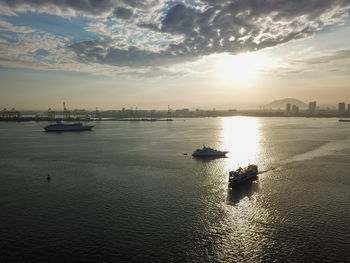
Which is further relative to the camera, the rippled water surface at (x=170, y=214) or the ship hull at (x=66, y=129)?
the ship hull at (x=66, y=129)

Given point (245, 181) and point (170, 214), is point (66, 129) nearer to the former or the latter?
point (245, 181)

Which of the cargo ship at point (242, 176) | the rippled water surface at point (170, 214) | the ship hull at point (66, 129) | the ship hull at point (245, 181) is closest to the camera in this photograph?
the rippled water surface at point (170, 214)

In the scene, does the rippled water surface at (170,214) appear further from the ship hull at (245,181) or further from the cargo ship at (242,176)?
the cargo ship at (242,176)

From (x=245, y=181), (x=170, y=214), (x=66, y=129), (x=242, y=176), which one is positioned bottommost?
(x=170, y=214)

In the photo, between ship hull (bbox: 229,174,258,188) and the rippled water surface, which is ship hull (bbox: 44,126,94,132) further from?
ship hull (bbox: 229,174,258,188)

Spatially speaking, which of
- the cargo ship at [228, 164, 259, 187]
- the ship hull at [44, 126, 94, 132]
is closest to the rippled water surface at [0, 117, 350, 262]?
the cargo ship at [228, 164, 259, 187]

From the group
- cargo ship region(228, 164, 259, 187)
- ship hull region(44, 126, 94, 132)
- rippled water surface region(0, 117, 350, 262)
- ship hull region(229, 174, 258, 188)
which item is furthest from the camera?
ship hull region(44, 126, 94, 132)

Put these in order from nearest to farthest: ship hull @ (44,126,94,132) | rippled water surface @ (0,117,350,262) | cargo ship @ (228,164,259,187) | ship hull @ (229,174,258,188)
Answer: rippled water surface @ (0,117,350,262) < ship hull @ (229,174,258,188) < cargo ship @ (228,164,259,187) < ship hull @ (44,126,94,132)

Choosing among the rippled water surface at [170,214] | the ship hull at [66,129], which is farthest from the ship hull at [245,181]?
the ship hull at [66,129]

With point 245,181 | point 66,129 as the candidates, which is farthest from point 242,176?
point 66,129

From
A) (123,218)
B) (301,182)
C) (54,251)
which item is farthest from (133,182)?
(301,182)

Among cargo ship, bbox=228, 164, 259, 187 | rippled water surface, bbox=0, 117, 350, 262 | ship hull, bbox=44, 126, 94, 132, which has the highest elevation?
ship hull, bbox=44, 126, 94, 132

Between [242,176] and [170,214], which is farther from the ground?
[242,176]

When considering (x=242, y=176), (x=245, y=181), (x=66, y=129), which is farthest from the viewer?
(x=66, y=129)
